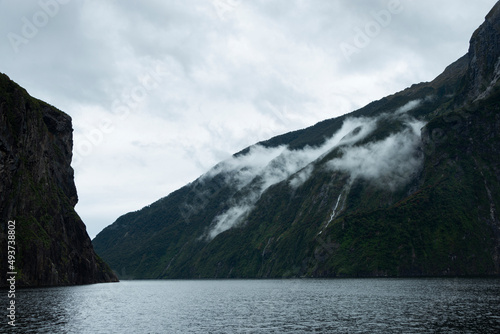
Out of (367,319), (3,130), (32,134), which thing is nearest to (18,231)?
(3,130)

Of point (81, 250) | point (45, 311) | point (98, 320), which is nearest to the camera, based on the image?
point (98, 320)

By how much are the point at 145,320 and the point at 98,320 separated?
7469 millimetres

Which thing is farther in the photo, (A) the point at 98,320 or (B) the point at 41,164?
(B) the point at 41,164

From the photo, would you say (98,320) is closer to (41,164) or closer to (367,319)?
(367,319)

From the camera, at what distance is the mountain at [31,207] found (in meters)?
136

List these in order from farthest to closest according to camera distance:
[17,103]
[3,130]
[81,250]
Answer: [81,250] < [17,103] < [3,130]

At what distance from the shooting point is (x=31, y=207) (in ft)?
510

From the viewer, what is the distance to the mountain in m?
136

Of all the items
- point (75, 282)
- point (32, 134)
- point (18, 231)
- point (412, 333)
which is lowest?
point (412, 333)

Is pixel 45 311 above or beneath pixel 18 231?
beneath

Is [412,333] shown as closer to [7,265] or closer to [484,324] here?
[484,324]

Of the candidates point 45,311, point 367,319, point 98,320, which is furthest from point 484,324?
point 45,311

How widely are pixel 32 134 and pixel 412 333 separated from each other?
542ft

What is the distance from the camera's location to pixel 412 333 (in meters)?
48.1
